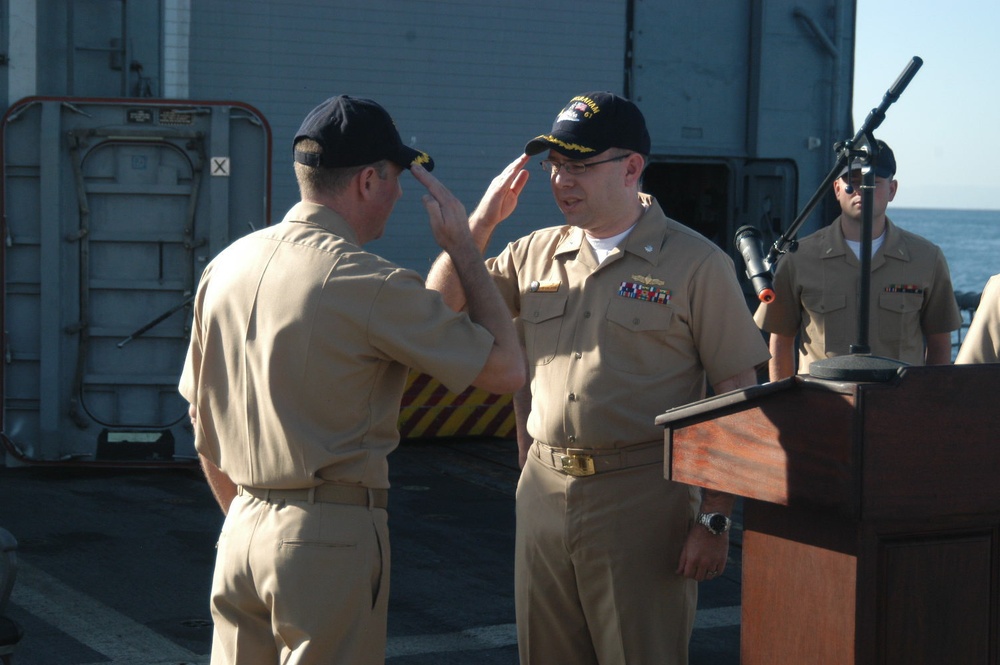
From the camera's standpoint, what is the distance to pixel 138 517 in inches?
278

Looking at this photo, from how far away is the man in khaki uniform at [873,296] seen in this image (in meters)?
5.17

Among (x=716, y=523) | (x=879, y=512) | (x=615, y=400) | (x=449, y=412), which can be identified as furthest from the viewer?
(x=449, y=412)

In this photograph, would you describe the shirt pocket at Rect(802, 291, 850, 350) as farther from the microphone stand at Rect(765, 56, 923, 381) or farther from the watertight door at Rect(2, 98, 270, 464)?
the watertight door at Rect(2, 98, 270, 464)

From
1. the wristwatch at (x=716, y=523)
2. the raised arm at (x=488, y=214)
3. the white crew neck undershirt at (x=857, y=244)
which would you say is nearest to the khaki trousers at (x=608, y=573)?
the wristwatch at (x=716, y=523)

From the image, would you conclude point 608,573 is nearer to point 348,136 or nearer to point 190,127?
point 348,136

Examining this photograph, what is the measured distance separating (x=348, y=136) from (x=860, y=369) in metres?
1.13

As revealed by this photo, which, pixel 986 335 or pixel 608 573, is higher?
pixel 986 335

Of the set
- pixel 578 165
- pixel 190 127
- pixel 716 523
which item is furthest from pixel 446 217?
pixel 190 127

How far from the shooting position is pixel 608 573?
3166mm

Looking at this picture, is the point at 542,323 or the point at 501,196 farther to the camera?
the point at 542,323

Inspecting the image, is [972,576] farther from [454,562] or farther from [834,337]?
[454,562]

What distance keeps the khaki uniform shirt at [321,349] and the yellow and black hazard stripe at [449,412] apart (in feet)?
21.0

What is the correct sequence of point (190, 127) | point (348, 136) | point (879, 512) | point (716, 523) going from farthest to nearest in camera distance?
point (190, 127) < point (716, 523) < point (348, 136) < point (879, 512)

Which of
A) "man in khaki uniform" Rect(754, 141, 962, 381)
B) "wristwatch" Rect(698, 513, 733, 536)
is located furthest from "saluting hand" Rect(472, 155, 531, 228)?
"man in khaki uniform" Rect(754, 141, 962, 381)
